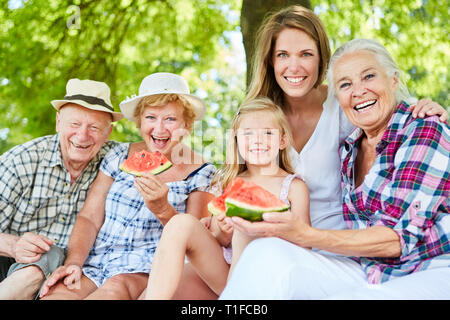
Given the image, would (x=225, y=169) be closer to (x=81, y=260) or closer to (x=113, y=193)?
(x=113, y=193)

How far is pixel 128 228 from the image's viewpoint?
153 inches

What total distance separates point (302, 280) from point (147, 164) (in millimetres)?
1543

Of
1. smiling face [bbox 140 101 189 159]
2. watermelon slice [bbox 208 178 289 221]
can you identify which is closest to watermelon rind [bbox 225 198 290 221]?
watermelon slice [bbox 208 178 289 221]

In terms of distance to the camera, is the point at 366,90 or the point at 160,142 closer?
the point at 366,90

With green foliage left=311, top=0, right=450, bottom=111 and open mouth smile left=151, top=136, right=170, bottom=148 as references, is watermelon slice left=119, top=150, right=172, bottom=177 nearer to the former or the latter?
open mouth smile left=151, top=136, right=170, bottom=148

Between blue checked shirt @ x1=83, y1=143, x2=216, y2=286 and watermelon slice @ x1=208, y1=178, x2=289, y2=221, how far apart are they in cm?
112

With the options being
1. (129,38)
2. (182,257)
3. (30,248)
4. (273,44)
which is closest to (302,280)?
(182,257)

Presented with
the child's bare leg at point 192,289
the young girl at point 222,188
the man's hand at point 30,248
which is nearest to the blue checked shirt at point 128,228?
the young girl at point 222,188

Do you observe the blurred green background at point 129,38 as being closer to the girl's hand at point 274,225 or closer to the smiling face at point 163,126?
the smiling face at point 163,126

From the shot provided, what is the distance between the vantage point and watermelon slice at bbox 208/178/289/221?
2.65 m

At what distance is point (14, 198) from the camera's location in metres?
4.04

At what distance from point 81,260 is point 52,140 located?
3.58 ft

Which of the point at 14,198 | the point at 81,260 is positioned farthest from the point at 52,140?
the point at 81,260

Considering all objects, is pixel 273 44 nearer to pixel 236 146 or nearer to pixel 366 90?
pixel 236 146
